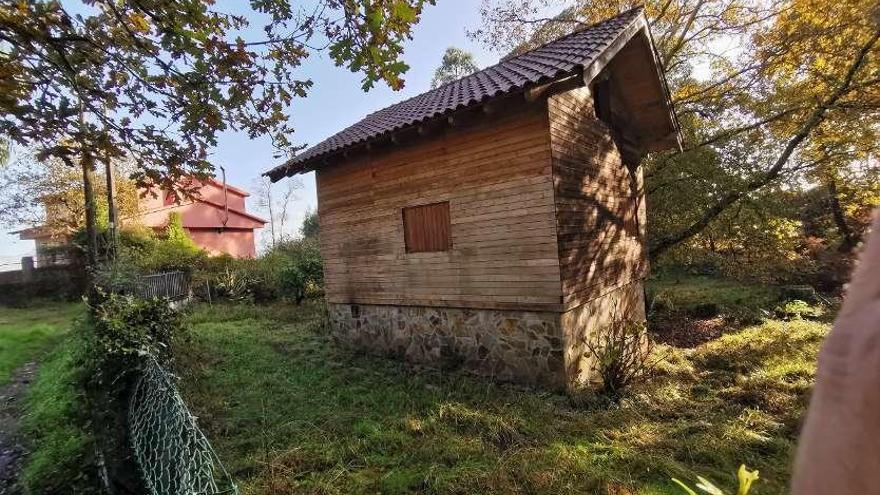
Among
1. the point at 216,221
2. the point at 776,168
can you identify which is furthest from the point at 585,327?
the point at 216,221

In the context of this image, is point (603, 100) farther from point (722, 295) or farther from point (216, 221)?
point (216, 221)

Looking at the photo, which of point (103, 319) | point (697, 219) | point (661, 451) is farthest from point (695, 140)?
point (103, 319)

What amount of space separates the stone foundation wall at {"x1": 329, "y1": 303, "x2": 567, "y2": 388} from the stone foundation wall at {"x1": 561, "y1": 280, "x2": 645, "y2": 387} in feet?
0.76

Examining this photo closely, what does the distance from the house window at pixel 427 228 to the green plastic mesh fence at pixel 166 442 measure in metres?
4.95

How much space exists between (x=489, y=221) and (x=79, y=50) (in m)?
5.48

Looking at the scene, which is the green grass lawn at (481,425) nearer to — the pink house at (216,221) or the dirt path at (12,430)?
the dirt path at (12,430)

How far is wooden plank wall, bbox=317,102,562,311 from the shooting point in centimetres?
673

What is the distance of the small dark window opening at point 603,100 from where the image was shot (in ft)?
28.1

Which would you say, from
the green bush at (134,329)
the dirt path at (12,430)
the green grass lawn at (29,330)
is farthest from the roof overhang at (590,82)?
the green grass lawn at (29,330)

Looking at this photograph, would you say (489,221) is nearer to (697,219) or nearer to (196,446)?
(196,446)

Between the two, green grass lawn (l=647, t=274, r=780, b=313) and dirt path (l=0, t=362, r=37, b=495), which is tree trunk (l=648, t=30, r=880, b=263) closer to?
green grass lawn (l=647, t=274, r=780, b=313)

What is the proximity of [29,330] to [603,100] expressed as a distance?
16.4 metres

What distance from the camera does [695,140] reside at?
11430 mm

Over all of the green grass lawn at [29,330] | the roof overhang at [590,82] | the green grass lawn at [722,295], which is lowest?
the green grass lawn at [722,295]
